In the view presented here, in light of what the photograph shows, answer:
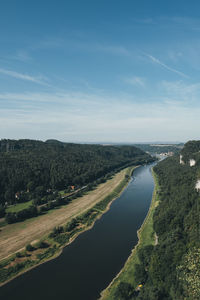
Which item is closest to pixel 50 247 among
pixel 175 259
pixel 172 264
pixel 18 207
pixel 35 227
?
pixel 35 227

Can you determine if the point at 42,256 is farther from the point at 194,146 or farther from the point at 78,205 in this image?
the point at 194,146

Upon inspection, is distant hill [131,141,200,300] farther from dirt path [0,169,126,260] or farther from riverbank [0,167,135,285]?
dirt path [0,169,126,260]

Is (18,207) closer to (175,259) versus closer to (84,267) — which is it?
(84,267)

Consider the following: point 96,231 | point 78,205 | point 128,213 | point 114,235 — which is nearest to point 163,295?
point 114,235

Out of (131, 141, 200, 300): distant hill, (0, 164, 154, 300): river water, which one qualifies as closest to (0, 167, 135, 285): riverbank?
(0, 164, 154, 300): river water

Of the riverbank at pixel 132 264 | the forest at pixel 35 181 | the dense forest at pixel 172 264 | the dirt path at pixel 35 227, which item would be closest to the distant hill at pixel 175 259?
the dense forest at pixel 172 264

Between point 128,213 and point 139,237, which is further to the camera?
point 128,213
